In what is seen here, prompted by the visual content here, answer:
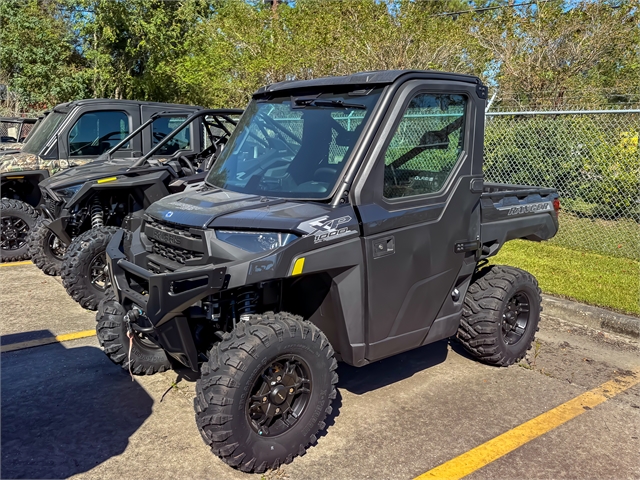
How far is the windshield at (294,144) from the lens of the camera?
3615 mm

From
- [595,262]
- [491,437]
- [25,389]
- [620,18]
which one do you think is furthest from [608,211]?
[25,389]

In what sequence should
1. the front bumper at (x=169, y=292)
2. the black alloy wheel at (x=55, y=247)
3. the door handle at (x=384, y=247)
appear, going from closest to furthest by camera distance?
the front bumper at (x=169, y=292) → the door handle at (x=384, y=247) → the black alloy wheel at (x=55, y=247)

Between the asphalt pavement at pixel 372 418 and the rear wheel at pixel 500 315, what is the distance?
0.19 m

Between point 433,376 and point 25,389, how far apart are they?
121 inches

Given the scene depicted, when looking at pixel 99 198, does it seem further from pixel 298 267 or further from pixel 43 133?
pixel 298 267

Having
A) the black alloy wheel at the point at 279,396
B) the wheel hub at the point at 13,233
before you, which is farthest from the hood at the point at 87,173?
the black alloy wheel at the point at 279,396

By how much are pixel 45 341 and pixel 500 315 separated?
391 cm

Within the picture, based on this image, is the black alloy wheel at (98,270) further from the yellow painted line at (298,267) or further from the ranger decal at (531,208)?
the ranger decal at (531,208)

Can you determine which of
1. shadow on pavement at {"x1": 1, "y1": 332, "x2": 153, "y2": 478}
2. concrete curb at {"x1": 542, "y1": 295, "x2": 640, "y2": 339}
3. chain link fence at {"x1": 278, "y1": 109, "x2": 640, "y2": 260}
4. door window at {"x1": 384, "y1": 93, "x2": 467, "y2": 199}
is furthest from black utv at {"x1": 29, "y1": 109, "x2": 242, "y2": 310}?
chain link fence at {"x1": 278, "y1": 109, "x2": 640, "y2": 260}

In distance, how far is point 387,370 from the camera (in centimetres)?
467

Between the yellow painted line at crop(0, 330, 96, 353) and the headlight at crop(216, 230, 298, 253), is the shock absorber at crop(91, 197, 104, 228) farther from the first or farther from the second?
the headlight at crop(216, 230, 298, 253)

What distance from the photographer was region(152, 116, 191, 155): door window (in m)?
8.04

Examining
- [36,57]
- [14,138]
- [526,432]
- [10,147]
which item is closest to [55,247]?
[10,147]

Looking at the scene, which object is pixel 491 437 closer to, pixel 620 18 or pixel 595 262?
pixel 595 262
